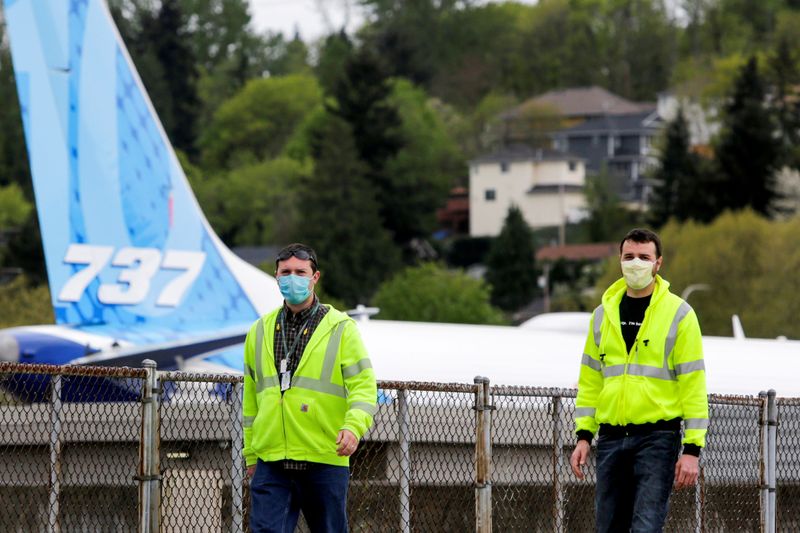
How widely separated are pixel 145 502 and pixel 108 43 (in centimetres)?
1244

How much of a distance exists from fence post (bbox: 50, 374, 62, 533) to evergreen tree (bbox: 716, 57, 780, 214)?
7338 cm

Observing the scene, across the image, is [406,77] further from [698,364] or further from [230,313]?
[698,364]

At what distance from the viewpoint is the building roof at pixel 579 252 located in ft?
340

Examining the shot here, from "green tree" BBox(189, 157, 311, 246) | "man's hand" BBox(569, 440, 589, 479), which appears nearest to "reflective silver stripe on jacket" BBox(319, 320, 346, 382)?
"man's hand" BBox(569, 440, 589, 479)

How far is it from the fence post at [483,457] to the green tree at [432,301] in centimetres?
6890

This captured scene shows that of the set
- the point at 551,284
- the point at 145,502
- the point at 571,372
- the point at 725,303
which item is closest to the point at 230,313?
the point at 571,372

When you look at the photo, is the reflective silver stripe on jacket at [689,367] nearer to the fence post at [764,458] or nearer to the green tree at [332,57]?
the fence post at [764,458]

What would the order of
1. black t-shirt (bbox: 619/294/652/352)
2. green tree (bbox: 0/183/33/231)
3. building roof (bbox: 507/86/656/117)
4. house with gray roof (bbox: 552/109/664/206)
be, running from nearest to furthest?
black t-shirt (bbox: 619/294/652/352)
green tree (bbox: 0/183/33/231)
house with gray roof (bbox: 552/109/664/206)
building roof (bbox: 507/86/656/117)

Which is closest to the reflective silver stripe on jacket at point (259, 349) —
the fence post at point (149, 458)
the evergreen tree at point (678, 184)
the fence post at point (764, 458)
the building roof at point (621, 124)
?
the fence post at point (149, 458)

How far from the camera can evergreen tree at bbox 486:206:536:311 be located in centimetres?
10100

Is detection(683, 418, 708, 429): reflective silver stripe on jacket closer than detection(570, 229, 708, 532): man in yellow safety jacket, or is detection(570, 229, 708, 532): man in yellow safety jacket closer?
detection(683, 418, 708, 429): reflective silver stripe on jacket

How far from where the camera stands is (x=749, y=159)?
82250mm

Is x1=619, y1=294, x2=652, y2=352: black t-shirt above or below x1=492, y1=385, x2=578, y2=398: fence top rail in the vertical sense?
above

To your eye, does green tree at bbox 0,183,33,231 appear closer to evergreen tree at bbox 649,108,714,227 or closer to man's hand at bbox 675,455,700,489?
evergreen tree at bbox 649,108,714,227
